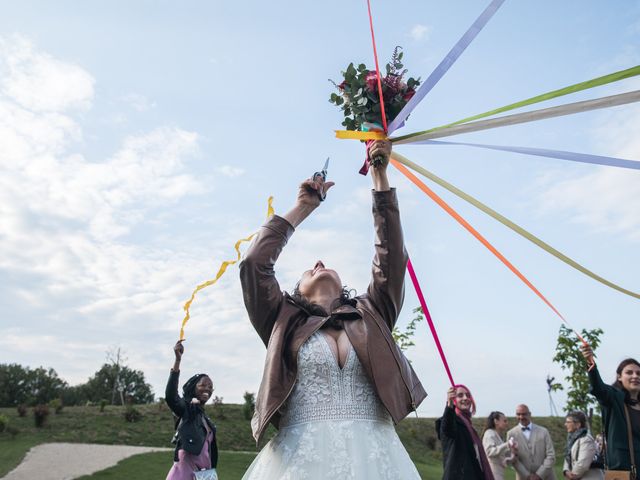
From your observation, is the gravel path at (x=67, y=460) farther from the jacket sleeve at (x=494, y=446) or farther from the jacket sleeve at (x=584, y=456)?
the jacket sleeve at (x=584, y=456)

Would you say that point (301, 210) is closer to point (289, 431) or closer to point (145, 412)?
point (289, 431)

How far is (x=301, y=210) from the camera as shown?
3461 mm

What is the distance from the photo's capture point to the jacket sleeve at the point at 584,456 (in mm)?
8523

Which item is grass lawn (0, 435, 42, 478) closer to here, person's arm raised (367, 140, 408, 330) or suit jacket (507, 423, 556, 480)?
suit jacket (507, 423, 556, 480)

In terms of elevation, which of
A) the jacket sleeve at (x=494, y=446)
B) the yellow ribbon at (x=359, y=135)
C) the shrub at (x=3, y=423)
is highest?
the shrub at (x=3, y=423)

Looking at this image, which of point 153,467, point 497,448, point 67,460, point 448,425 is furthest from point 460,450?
point 67,460

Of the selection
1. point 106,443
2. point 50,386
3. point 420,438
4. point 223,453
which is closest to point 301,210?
point 223,453

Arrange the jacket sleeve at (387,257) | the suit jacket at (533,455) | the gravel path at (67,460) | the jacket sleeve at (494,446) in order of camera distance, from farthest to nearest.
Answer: the gravel path at (67,460) → the suit jacket at (533,455) → the jacket sleeve at (494,446) → the jacket sleeve at (387,257)

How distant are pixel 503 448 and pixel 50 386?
163ft

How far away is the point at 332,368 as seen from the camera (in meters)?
3.10

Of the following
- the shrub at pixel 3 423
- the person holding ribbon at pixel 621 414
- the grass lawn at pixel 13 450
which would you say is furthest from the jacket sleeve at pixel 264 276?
the shrub at pixel 3 423

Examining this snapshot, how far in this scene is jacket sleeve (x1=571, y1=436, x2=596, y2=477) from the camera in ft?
28.0

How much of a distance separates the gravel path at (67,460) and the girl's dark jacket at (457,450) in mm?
11204

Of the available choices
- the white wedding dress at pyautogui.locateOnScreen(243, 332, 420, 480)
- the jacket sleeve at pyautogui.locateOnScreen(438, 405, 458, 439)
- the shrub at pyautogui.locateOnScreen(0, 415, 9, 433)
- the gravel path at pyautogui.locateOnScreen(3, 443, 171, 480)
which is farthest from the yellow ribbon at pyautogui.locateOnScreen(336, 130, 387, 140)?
the shrub at pyautogui.locateOnScreen(0, 415, 9, 433)
